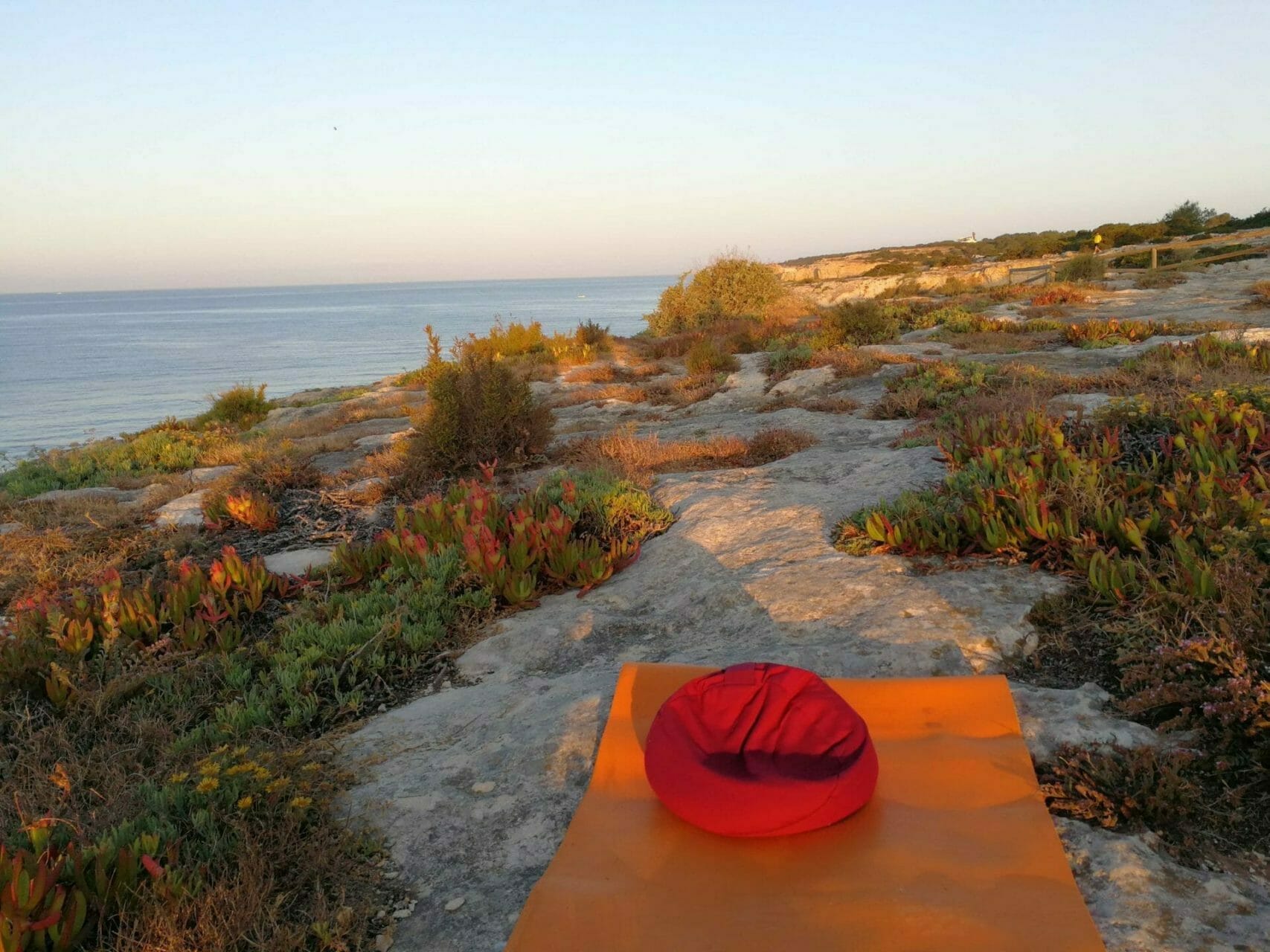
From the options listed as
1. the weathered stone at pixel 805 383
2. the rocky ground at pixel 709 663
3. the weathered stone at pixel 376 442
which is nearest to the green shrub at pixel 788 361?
the weathered stone at pixel 805 383

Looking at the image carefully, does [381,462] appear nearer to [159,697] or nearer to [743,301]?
[159,697]

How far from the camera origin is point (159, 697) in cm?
429

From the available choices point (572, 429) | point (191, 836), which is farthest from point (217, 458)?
point (191, 836)

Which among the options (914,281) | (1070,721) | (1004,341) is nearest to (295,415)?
(1004,341)

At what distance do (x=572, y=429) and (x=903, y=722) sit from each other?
374 inches

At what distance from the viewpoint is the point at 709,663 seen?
3918mm

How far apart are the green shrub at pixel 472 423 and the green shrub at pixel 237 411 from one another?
417 inches

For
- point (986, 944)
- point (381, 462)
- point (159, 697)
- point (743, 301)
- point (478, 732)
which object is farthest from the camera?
point (743, 301)

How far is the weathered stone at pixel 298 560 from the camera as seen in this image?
21.0 feet

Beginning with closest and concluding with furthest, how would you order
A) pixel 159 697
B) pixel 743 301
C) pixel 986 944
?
pixel 986 944 → pixel 159 697 → pixel 743 301

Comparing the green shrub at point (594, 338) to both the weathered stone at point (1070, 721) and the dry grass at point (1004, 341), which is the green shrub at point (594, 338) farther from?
the weathered stone at point (1070, 721)

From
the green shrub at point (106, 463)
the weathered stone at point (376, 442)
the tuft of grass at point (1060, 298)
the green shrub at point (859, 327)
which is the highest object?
the tuft of grass at point (1060, 298)

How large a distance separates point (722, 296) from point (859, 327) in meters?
10.2

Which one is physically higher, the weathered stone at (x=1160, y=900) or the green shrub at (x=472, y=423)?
the green shrub at (x=472, y=423)
